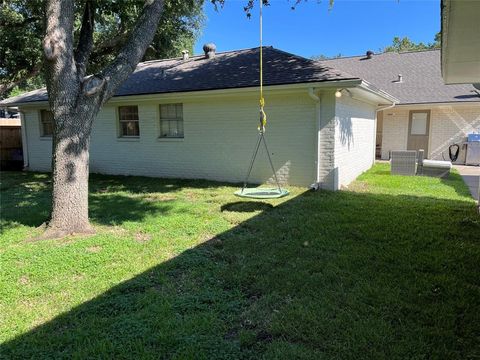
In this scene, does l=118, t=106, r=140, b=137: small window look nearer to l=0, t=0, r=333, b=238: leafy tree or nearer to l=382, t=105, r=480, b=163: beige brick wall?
l=0, t=0, r=333, b=238: leafy tree

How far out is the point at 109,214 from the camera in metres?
6.75

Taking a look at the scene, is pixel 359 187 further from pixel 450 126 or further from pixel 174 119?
pixel 450 126

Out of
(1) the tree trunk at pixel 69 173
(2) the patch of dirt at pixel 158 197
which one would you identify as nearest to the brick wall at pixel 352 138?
(2) the patch of dirt at pixel 158 197

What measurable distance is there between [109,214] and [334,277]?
448cm

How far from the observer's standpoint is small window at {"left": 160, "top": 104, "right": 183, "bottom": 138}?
35.7ft

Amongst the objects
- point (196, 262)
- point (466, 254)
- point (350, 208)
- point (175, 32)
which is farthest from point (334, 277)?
point (175, 32)

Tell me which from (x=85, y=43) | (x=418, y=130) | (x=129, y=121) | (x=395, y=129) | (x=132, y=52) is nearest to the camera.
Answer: (x=132, y=52)

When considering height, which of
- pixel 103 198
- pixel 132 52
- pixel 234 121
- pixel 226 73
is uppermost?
pixel 226 73

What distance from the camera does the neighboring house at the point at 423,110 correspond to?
14.4m

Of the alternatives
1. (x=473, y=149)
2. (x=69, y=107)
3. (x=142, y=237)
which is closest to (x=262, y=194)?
(x=142, y=237)

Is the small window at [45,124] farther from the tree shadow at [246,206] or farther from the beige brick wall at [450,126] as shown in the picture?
the beige brick wall at [450,126]

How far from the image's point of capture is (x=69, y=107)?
5.31 m

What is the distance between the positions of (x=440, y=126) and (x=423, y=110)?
0.95 meters

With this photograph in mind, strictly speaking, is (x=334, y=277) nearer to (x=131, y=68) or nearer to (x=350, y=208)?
(x=350, y=208)
